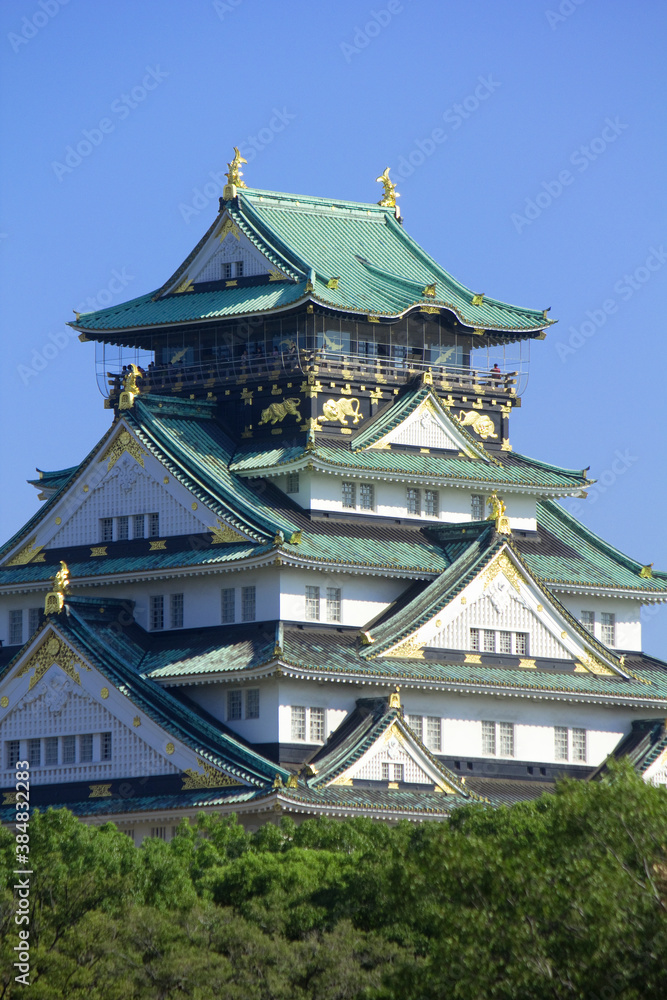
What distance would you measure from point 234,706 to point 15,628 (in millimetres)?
10337

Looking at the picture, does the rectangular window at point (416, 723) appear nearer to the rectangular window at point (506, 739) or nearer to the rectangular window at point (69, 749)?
the rectangular window at point (506, 739)

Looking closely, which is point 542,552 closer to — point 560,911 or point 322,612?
point 322,612

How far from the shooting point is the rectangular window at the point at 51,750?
226ft

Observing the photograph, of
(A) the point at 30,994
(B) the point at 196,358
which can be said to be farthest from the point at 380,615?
(A) the point at 30,994

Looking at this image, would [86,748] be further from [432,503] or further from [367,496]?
[432,503]

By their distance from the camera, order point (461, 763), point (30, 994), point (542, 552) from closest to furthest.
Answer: point (30, 994) < point (461, 763) < point (542, 552)

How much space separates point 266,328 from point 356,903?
3036cm

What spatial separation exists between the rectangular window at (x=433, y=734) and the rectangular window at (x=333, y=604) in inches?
176

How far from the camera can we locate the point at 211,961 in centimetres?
4953

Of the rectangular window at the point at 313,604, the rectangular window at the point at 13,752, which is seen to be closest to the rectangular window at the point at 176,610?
the rectangular window at the point at 313,604

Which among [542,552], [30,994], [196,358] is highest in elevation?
[196,358]

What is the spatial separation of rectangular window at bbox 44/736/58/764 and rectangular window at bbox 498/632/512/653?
49.2 feet

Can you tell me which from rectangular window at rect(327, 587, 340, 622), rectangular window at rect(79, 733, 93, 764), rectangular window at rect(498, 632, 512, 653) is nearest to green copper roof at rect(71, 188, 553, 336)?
rectangular window at rect(327, 587, 340, 622)

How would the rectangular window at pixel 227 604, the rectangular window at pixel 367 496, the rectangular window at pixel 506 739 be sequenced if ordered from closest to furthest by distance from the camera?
the rectangular window at pixel 227 604 → the rectangular window at pixel 506 739 → the rectangular window at pixel 367 496
